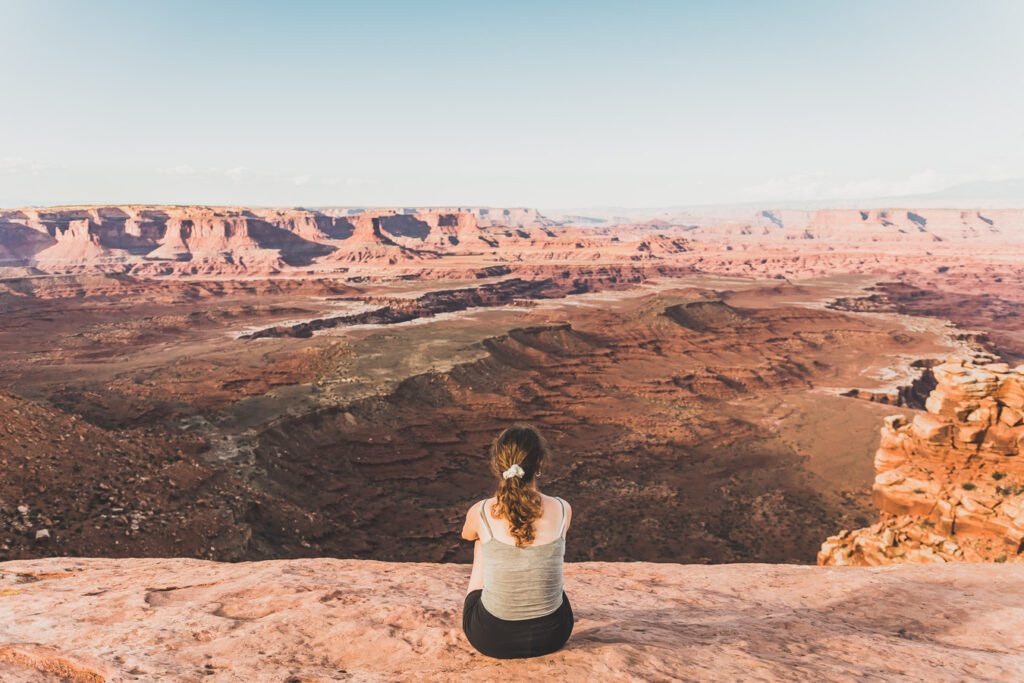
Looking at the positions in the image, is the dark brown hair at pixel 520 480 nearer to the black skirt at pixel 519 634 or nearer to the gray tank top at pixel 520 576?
the gray tank top at pixel 520 576

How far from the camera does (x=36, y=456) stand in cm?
1444

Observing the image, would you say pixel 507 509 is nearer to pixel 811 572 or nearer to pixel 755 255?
pixel 811 572

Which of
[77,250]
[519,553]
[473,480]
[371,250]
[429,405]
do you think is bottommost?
[473,480]

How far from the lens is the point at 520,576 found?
3.38 m

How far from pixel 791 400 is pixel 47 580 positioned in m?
48.0

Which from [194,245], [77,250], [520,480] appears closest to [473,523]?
[520,480]

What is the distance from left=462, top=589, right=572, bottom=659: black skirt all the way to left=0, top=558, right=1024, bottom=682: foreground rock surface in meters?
0.10

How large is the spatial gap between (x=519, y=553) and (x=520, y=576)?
0.50 feet

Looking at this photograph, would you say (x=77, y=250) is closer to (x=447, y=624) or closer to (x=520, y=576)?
(x=447, y=624)

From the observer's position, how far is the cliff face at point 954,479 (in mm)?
13477

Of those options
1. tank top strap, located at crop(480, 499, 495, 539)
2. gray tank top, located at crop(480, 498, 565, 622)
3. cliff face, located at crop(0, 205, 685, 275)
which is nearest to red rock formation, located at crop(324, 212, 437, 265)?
cliff face, located at crop(0, 205, 685, 275)

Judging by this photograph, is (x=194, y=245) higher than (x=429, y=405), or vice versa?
(x=194, y=245)

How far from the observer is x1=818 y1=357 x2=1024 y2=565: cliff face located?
1348 centimetres

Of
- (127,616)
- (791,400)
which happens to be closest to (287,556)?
(127,616)
